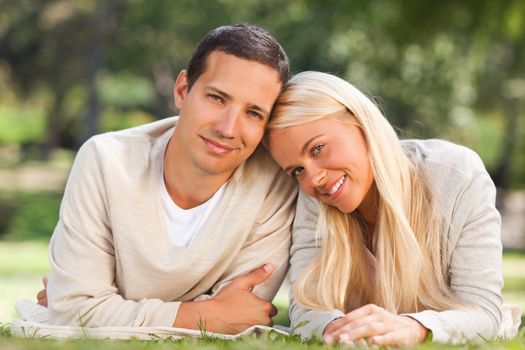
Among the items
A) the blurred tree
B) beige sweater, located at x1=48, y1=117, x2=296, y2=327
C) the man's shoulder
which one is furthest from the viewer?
the blurred tree

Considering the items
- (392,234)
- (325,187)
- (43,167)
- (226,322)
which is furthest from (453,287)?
(43,167)

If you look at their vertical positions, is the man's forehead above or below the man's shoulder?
above

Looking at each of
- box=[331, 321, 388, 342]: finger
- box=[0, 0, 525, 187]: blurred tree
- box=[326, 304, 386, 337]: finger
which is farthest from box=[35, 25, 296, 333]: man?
box=[0, 0, 525, 187]: blurred tree

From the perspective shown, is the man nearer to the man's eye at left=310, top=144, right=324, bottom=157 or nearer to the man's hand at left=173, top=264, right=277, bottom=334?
the man's hand at left=173, top=264, right=277, bottom=334

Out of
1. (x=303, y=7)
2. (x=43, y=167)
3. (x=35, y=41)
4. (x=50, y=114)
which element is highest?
(x=303, y=7)

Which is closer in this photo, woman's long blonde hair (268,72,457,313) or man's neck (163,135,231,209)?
woman's long blonde hair (268,72,457,313)

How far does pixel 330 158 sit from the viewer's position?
3.98 meters

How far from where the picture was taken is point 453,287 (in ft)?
13.3

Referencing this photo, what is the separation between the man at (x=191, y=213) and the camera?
13.6 ft

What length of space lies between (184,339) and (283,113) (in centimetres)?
114

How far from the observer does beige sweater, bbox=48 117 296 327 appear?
4.21 metres

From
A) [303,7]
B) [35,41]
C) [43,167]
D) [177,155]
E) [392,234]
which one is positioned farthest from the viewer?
[43,167]

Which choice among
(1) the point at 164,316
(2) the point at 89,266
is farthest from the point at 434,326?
(2) the point at 89,266

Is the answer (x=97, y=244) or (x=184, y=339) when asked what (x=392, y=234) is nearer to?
(x=184, y=339)
